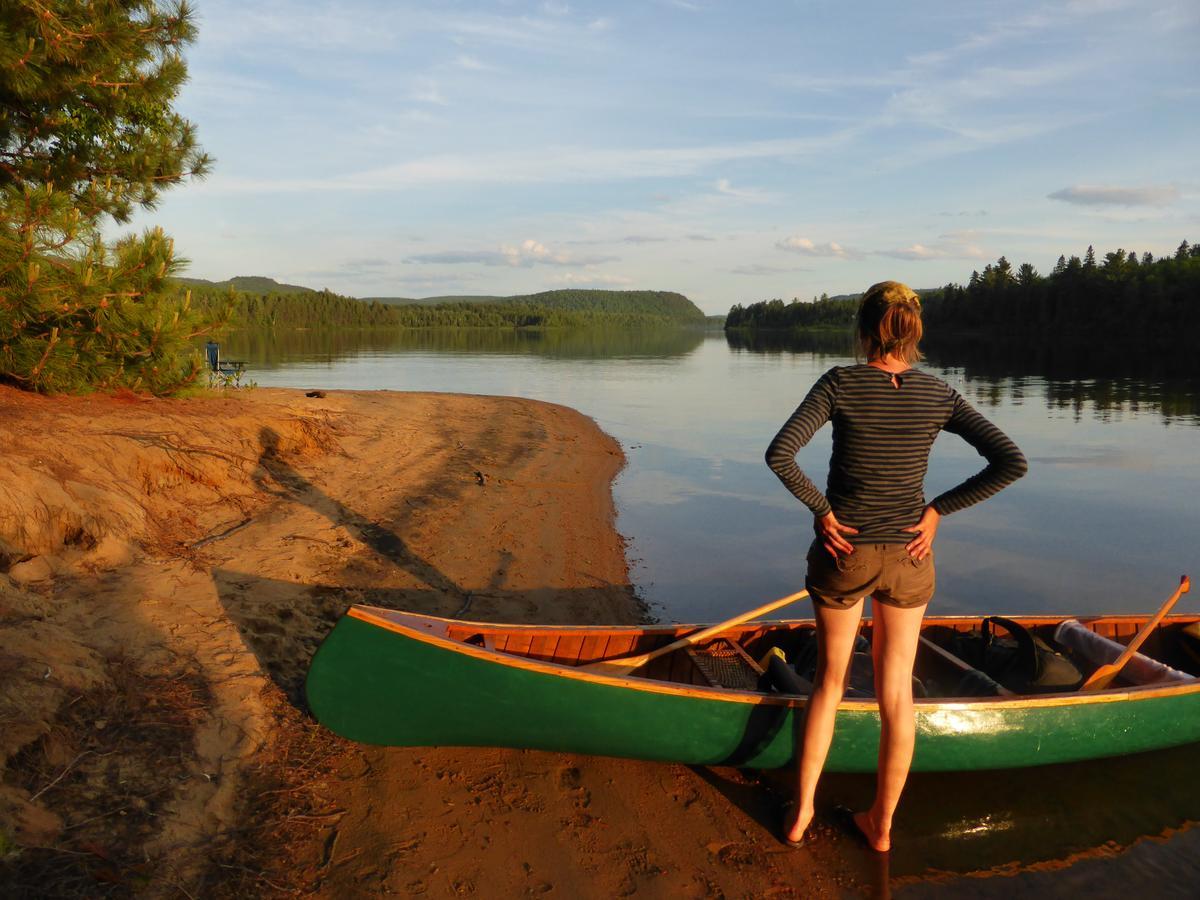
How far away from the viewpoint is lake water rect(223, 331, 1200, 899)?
14.2ft

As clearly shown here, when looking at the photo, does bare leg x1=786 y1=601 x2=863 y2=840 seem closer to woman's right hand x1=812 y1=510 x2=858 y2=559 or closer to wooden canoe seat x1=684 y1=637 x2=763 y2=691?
woman's right hand x1=812 y1=510 x2=858 y2=559

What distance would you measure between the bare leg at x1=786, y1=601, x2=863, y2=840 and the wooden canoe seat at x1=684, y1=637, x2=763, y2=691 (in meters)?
1.22

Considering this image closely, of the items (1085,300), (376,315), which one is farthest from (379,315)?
(1085,300)

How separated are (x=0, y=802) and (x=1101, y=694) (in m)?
5.36

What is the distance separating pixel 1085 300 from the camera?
65125 millimetres

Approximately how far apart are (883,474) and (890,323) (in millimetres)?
596

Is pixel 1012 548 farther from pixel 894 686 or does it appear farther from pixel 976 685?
pixel 894 686

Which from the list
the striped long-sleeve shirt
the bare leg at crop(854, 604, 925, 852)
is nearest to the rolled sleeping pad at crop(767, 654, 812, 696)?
the bare leg at crop(854, 604, 925, 852)

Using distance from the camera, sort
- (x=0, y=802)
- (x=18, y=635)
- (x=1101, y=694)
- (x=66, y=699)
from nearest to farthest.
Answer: (x=0, y=802) < (x=66, y=699) < (x=18, y=635) < (x=1101, y=694)

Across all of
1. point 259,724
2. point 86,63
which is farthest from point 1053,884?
point 86,63

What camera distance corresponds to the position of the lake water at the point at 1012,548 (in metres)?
4.34

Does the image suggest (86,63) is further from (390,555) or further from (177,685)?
(177,685)

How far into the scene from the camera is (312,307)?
125188 mm

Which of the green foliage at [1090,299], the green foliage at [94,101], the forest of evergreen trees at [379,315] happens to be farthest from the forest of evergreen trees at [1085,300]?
the forest of evergreen trees at [379,315]
